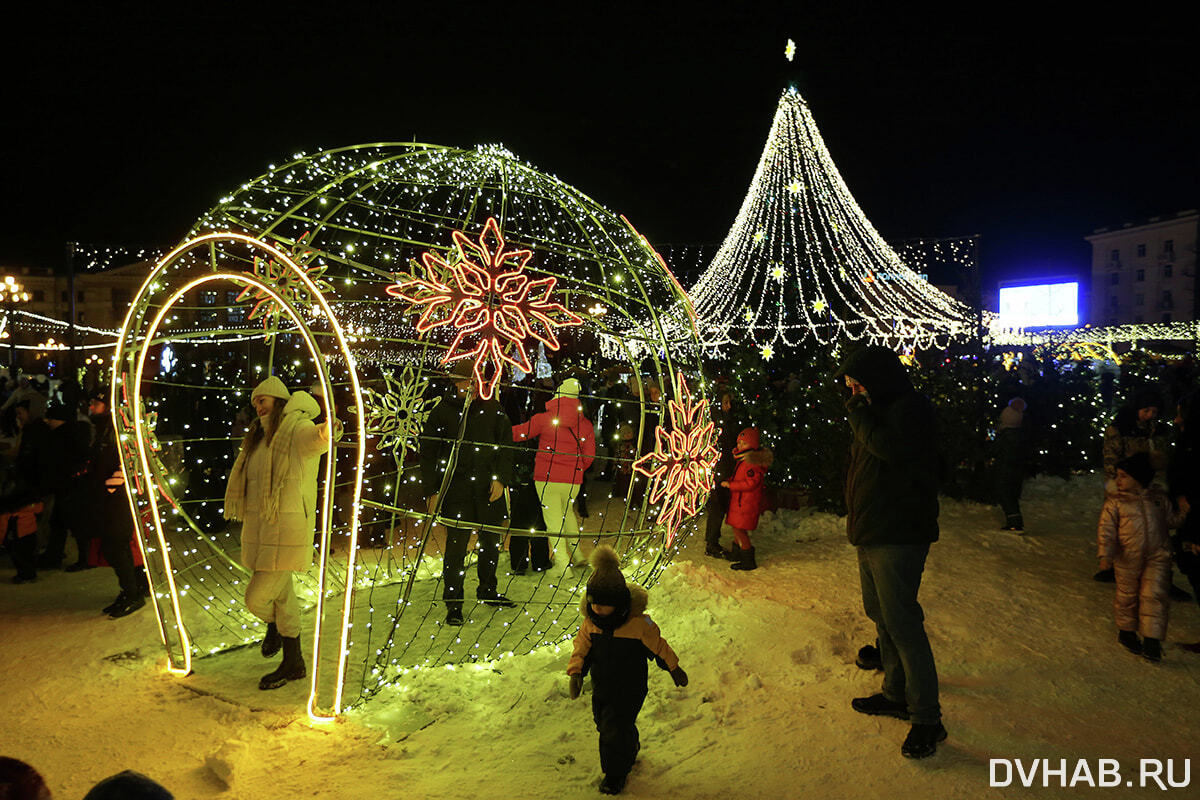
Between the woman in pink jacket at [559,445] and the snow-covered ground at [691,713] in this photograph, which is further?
the woman in pink jacket at [559,445]

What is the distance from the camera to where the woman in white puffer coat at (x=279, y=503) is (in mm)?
4484

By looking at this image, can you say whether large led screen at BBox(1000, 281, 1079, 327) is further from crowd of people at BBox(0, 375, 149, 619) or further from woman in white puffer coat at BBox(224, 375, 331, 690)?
woman in white puffer coat at BBox(224, 375, 331, 690)

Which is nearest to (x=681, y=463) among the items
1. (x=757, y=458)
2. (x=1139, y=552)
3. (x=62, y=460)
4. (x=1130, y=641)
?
(x=757, y=458)

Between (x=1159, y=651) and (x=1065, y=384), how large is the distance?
7595mm

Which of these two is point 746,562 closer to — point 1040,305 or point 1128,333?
point 1128,333

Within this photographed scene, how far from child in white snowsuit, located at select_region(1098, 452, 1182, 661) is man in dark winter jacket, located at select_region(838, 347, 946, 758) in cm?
209

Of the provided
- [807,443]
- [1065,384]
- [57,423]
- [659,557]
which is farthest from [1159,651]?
[57,423]

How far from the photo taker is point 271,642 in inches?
197

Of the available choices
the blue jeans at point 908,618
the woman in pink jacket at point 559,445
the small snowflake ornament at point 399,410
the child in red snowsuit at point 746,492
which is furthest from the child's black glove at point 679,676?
the small snowflake ornament at point 399,410

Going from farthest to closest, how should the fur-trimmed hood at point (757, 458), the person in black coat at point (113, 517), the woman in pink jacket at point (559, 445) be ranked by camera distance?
the fur-trimmed hood at point (757, 458)
the woman in pink jacket at point (559, 445)
the person in black coat at point (113, 517)

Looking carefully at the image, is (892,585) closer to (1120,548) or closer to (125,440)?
(1120,548)

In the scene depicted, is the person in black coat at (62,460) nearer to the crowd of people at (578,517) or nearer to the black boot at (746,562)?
the crowd of people at (578,517)

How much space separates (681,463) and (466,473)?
1.66m

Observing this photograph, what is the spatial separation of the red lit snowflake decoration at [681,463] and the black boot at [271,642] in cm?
262
